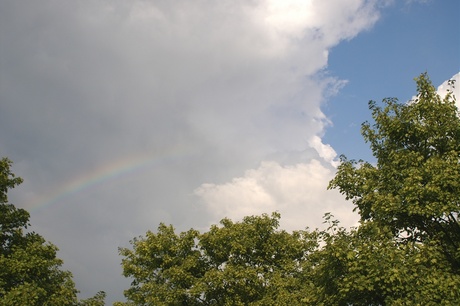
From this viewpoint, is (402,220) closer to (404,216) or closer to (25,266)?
(404,216)

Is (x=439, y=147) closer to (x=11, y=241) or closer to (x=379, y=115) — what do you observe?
(x=379, y=115)

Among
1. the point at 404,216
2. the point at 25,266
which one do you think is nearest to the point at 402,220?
the point at 404,216

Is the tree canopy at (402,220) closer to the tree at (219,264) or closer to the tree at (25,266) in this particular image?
the tree at (219,264)

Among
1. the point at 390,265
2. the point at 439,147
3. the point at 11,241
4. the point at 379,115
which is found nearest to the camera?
the point at 390,265

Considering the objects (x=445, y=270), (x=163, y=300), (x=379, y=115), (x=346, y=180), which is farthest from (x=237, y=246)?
(x=445, y=270)

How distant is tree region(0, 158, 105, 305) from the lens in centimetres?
2134

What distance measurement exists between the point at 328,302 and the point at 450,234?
6.41 metres

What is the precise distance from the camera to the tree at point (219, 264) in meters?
33.3

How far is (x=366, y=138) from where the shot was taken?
21.0m

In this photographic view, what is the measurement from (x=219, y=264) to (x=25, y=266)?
60.2ft

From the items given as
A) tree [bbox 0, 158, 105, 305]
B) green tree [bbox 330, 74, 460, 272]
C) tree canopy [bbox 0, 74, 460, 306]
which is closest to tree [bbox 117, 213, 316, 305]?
tree canopy [bbox 0, 74, 460, 306]

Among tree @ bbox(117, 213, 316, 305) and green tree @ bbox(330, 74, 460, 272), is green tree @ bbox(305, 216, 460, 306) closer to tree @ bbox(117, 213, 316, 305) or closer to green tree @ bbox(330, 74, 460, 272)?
green tree @ bbox(330, 74, 460, 272)

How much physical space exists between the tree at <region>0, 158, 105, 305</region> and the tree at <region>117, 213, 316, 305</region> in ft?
27.7

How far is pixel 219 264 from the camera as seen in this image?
36.8 m
